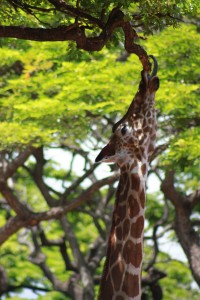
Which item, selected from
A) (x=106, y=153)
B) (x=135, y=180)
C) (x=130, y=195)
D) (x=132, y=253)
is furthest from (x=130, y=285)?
(x=106, y=153)

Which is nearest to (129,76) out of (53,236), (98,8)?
(98,8)

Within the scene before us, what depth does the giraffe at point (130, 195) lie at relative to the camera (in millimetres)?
6227

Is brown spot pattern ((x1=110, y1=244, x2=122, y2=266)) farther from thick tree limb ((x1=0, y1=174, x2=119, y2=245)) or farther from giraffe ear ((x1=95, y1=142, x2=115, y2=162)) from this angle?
thick tree limb ((x1=0, y1=174, x2=119, y2=245))

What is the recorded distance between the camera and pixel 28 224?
47.8 ft

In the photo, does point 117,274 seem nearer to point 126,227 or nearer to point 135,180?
point 126,227

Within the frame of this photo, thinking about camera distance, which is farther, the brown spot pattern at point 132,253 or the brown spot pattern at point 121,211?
the brown spot pattern at point 121,211

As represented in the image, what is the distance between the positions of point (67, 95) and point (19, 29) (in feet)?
21.2

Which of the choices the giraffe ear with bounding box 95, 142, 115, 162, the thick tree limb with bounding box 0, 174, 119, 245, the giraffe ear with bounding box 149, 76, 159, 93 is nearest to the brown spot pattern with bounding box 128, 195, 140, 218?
the giraffe ear with bounding box 95, 142, 115, 162

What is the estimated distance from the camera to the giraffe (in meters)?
6.23

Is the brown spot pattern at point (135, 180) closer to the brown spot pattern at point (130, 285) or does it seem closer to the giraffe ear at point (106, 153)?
the giraffe ear at point (106, 153)

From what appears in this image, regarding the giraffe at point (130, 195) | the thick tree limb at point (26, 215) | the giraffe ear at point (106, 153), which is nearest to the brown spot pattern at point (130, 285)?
the giraffe at point (130, 195)

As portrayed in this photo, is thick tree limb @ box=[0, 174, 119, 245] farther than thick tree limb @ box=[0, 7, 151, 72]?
Yes

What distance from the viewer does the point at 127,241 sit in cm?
634

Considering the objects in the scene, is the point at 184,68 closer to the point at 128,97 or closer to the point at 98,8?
the point at 128,97
